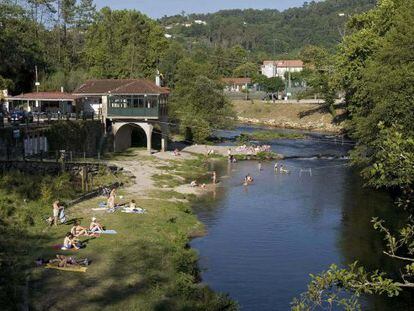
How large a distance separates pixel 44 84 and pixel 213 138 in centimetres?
2445

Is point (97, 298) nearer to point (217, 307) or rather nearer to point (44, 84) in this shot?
point (217, 307)

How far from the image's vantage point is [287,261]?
31.8 m

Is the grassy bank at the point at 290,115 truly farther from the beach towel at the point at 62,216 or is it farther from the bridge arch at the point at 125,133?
the beach towel at the point at 62,216

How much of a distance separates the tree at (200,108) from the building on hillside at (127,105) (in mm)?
12240

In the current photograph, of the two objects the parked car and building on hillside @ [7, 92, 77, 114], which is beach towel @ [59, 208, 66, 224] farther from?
building on hillside @ [7, 92, 77, 114]

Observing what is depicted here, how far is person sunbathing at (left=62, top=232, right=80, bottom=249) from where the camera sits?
93.7 ft

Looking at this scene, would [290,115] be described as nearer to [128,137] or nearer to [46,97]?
[128,137]

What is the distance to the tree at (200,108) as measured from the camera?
79562 millimetres

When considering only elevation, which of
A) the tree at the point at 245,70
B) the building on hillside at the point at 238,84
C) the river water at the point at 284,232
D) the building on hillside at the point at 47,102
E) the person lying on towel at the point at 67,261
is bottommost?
the river water at the point at 284,232

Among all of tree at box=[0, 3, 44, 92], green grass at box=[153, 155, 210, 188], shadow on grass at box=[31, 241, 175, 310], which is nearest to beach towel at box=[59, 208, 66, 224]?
shadow on grass at box=[31, 241, 175, 310]

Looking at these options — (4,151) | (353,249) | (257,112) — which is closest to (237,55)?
(257,112)

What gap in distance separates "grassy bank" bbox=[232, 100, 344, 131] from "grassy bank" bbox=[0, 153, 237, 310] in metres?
71.8

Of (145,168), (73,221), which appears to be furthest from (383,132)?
(145,168)

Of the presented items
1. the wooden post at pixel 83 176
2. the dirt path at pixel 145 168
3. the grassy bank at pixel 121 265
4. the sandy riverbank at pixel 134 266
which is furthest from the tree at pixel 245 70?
the grassy bank at pixel 121 265
